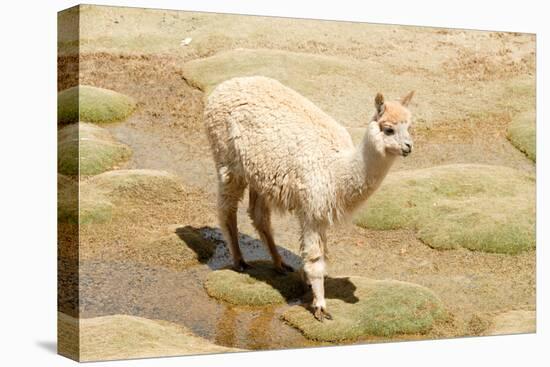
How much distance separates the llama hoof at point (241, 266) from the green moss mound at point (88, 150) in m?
2.46

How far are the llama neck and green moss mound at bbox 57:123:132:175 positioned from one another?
3.50 metres

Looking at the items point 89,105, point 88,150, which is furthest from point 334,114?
point 89,105

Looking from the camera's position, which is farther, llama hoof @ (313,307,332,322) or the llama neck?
llama hoof @ (313,307,332,322)

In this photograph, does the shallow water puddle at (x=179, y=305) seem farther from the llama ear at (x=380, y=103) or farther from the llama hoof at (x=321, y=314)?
the llama ear at (x=380, y=103)

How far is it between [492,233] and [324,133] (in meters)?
4.10

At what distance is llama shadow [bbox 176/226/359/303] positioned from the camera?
12.6m

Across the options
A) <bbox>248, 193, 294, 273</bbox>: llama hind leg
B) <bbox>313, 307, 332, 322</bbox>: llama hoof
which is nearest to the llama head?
<bbox>313, 307, 332, 322</bbox>: llama hoof

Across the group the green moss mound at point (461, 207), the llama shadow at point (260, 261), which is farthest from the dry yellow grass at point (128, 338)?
the green moss mound at point (461, 207)

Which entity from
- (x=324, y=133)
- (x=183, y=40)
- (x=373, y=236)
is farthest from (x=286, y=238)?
(x=183, y=40)

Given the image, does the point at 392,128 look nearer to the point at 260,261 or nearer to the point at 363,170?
the point at 363,170

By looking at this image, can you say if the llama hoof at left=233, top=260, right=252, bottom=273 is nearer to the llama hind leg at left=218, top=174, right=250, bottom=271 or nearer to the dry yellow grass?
the llama hind leg at left=218, top=174, right=250, bottom=271

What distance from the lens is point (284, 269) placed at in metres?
13.1

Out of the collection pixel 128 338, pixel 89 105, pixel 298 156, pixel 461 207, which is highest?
pixel 89 105

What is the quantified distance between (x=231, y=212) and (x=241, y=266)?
0.86m
